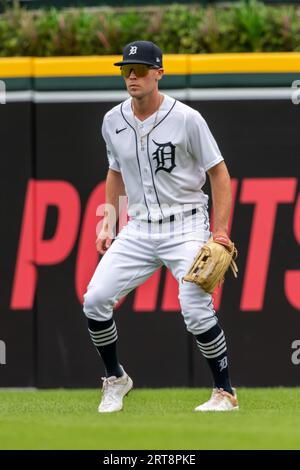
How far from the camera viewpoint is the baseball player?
6.92m

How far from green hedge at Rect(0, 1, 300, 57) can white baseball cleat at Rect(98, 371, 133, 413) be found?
3415 millimetres

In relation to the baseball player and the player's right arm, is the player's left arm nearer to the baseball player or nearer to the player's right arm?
the baseball player

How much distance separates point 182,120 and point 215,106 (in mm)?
2054

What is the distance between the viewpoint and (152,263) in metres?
7.18

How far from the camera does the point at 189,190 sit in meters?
7.11

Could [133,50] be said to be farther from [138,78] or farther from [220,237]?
[220,237]

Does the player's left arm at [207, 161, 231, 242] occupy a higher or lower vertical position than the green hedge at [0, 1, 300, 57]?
lower

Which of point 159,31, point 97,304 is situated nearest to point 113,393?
point 97,304

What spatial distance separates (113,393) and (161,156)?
1403 millimetres

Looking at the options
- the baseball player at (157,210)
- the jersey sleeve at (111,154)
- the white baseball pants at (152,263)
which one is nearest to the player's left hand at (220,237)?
the baseball player at (157,210)

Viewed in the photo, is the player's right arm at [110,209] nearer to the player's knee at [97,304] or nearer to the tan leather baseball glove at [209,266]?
the player's knee at [97,304]

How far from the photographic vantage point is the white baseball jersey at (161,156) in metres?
6.98

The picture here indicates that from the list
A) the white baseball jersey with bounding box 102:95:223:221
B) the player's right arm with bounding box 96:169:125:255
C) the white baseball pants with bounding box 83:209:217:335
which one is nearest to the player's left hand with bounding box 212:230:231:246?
the white baseball pants with bounding box 83:209:217:335
